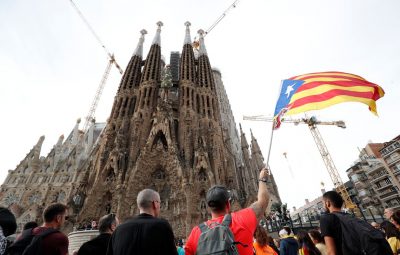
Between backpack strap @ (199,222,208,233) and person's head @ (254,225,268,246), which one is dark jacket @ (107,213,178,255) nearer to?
backpack strap @ (199,222,208,233)

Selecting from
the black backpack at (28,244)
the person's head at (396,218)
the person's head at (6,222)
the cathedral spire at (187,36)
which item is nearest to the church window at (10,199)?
the cathedral spire at (187,36)

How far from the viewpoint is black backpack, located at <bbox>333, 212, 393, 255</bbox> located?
6.98 ft

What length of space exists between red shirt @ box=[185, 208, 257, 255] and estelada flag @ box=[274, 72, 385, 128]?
294 cm

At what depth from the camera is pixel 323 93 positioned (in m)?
5.46

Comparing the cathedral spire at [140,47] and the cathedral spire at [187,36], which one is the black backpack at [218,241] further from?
the cathedral spire at [187,36]

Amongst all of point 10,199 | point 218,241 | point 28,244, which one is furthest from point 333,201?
point 10,199

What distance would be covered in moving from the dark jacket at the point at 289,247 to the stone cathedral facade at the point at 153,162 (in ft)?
47.0

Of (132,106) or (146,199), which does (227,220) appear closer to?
(146,199)

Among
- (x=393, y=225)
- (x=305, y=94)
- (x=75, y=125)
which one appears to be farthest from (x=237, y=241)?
(x=75, y=125)

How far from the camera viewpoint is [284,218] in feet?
37.0

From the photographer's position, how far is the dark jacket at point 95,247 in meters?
2.41

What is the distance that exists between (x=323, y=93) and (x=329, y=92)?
0.14 m

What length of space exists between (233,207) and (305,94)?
15.5m

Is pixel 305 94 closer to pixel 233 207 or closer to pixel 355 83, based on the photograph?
pixel 355 83
